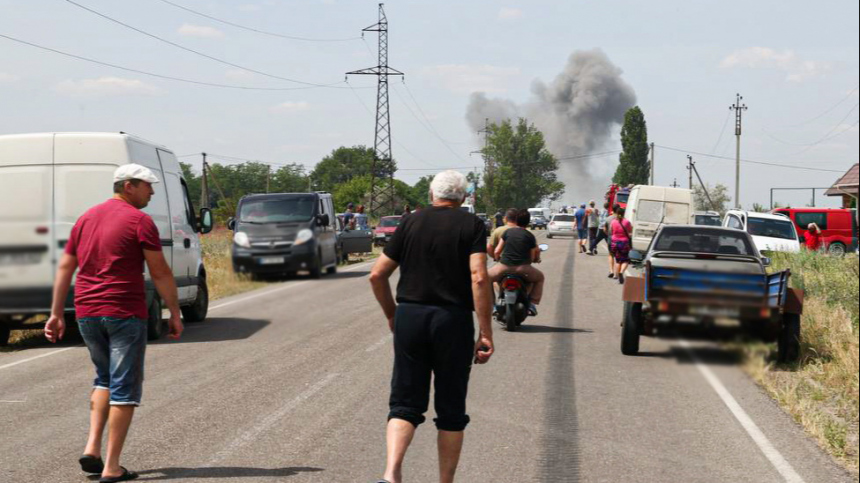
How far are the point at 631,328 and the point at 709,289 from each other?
166 inches

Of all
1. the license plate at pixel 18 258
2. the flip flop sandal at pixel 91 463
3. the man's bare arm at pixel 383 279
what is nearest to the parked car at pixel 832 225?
the license plate at pixel 18 258

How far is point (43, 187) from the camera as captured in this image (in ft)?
40.7

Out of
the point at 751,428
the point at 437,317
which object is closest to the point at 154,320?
the point at 751,428

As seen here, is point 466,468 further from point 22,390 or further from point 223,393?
point 22,390

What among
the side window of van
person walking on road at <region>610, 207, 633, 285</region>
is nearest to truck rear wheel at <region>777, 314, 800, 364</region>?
person walking on road at <region>610, 207, 633, 285</region>

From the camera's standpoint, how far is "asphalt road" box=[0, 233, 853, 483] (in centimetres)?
654

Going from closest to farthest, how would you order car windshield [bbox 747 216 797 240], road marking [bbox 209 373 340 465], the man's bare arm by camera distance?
the man's bare arm, road marking [bbox 209 373 340 465], car windshield [bbox 747 216 797 240]

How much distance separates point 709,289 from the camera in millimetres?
7340

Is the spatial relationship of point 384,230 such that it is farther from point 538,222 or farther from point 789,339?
point 538,222

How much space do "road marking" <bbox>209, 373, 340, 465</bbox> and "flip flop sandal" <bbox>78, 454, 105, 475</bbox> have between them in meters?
0.71

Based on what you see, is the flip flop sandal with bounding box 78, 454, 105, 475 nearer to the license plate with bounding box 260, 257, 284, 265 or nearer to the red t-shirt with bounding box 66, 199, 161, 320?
the red t-shirt with bounding box 66, 199, 161, 320

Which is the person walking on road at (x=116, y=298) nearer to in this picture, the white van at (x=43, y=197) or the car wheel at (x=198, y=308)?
the white van at (x=43, y=197)

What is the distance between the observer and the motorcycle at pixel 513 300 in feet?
46.2

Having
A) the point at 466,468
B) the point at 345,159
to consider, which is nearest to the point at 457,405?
the point at 466,468
